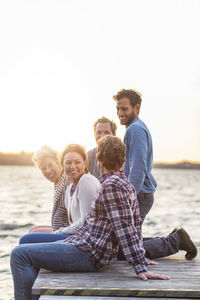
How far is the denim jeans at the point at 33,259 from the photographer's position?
4082 mm

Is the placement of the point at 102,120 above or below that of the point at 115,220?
above

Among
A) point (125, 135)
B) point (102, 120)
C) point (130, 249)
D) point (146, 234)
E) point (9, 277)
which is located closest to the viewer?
point (130, 249)

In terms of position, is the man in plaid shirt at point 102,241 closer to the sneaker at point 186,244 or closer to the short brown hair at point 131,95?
the sneaker at point 186,244

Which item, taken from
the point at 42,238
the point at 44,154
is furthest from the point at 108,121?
the point at 42,238

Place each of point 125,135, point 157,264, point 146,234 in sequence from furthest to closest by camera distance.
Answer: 1. point 146,234
2. point 125,135
3. point 157,264

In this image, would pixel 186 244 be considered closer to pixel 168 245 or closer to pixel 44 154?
pixel 168 245

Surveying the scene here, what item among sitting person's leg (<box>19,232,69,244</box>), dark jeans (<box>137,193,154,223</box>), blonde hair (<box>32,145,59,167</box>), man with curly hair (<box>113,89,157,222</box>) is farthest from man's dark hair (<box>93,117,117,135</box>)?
sitting person's leg (<box>19,232,69,244</box>)

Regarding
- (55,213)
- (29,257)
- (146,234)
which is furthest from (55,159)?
(146,234)

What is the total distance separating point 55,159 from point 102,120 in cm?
91

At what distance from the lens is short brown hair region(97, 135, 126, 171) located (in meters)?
3.87

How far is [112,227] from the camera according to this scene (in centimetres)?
395

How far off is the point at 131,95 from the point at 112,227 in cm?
199

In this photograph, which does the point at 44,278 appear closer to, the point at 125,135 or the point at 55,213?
the point at 55,213

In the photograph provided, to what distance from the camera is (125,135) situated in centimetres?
534
